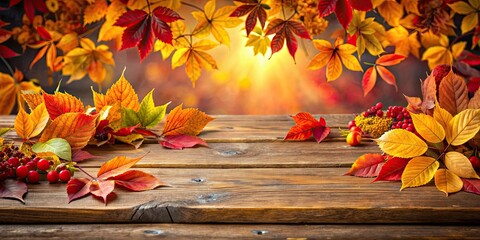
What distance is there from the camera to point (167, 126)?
1.13 m

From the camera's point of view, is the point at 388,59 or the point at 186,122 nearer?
the point at 186,122

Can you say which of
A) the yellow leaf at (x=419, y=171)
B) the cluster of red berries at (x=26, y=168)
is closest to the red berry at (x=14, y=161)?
the cluster of red berries at (x=26, y=168)

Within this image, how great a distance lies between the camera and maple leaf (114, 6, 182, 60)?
129 cm

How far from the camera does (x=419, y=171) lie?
83 centimetres

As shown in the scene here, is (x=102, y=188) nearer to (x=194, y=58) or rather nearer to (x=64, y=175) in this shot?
(x=64, y=175)

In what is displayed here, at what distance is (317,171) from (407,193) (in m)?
0.17

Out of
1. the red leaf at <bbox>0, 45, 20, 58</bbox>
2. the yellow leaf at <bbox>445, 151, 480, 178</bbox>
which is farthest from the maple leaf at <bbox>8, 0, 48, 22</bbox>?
the yellow leaf at <bbox>445, 151, 480, 178</bbox>

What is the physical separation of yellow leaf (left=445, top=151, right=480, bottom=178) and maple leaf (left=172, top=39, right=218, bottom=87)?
872 mm

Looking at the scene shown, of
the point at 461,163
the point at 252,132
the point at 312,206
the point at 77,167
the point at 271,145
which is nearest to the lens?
the point at 312,206

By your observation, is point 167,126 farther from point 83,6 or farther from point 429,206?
point 83,6

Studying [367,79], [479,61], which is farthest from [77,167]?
[479,61]

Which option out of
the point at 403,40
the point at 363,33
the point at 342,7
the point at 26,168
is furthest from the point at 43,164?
the point at 403,40

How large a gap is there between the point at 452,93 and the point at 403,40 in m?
0.91

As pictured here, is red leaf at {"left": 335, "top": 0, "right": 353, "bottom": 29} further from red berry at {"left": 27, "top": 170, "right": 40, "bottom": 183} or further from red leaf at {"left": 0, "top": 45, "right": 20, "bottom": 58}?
red leaf at {"left": 0, "top": 45, "right": 20, "bottom": 58}
